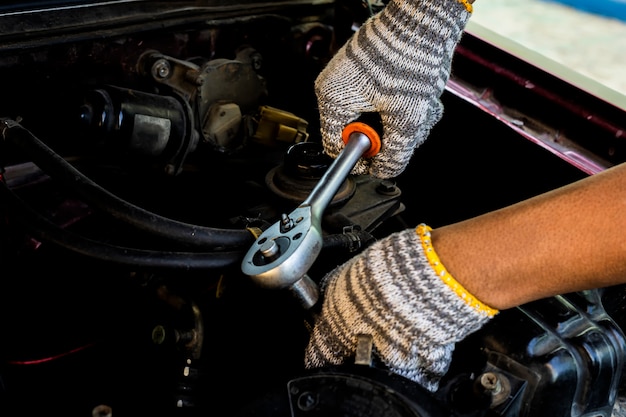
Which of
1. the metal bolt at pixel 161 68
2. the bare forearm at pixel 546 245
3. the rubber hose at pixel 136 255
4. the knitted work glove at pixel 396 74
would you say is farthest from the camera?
the metal bolt at pixel 161 68

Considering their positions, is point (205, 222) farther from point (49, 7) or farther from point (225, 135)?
point (49, 7)

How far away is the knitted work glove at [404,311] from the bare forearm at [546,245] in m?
0.02

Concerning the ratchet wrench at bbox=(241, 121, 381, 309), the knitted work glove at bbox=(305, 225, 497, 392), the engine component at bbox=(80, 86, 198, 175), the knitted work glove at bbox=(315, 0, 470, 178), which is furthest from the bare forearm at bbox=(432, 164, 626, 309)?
the engine component at bbox=(80, 86, 198, 175)

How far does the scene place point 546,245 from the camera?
646 mm

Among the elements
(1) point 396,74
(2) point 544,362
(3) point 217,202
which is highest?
(1) point 396,74

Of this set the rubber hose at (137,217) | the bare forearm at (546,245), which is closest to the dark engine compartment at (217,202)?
the rubber hose at (137,217)

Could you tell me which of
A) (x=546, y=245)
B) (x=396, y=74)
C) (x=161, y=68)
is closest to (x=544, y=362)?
(x=546, y=245)

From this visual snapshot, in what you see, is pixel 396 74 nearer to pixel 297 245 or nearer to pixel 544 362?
pixel 297 245

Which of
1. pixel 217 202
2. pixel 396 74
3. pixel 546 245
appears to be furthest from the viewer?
pixel 217 202

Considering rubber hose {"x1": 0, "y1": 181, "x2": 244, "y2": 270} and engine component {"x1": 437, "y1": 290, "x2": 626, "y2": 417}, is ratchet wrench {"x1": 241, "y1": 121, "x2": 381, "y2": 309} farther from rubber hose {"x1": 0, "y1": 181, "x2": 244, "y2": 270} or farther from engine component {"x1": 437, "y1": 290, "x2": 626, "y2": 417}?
engine component {"x1": 437, "y1": 290, "x2": 626, "y2": 417}

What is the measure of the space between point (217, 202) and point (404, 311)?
0.61m

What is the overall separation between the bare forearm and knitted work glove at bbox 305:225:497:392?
24 millimetres

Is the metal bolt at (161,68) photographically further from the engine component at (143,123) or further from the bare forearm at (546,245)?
the bare forearm at (546,245)

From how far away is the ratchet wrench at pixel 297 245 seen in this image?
70 centimetres
